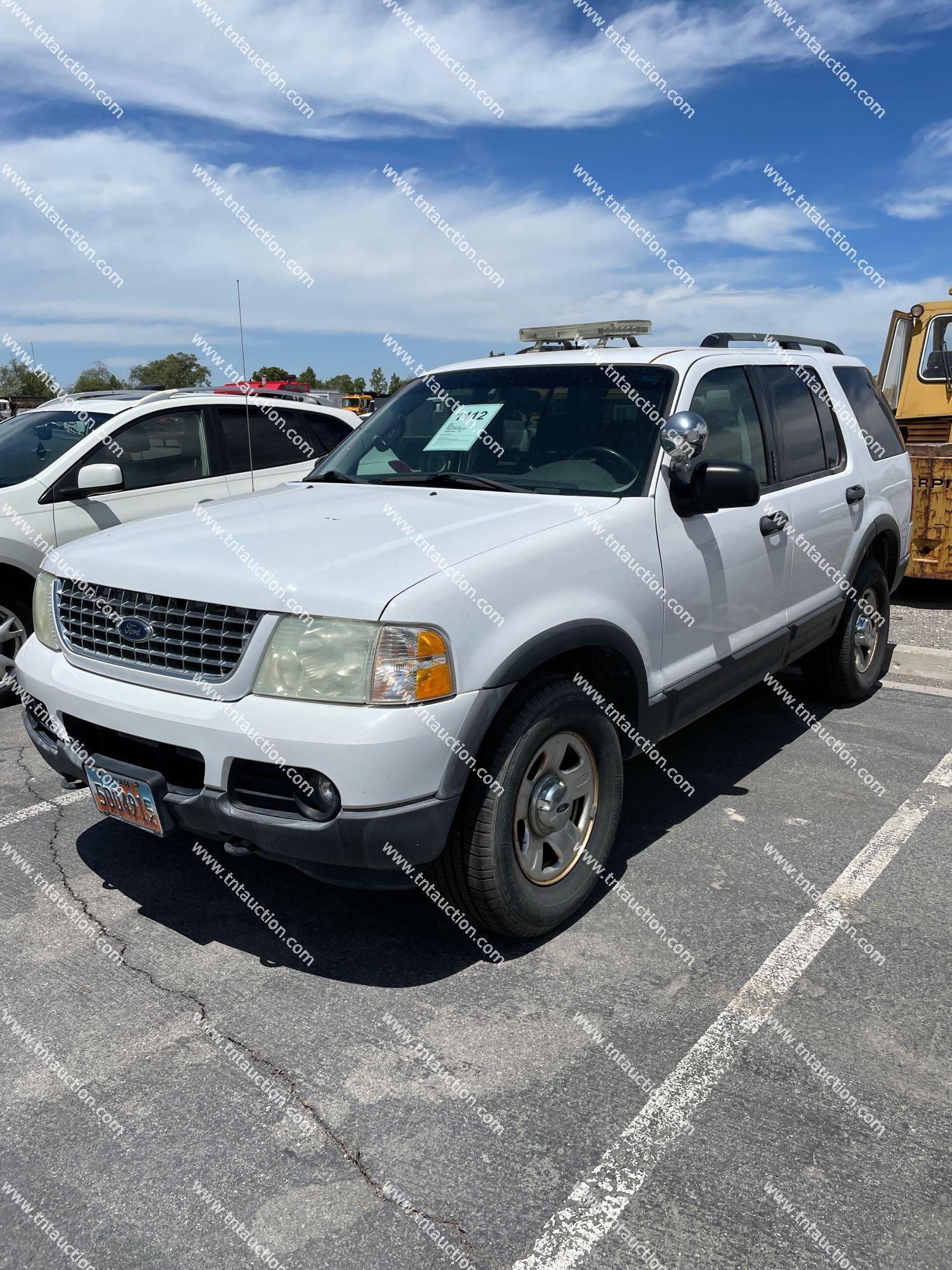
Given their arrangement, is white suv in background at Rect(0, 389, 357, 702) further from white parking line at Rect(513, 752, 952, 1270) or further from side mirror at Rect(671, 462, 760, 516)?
white parking line at Rect(513, 752, 952, 1270)

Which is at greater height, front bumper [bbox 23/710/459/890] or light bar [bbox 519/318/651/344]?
light bar [bbox 519/318/651/344]

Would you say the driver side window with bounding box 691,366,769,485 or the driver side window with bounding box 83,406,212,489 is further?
the driver side window with bounding box 83,406,212,489

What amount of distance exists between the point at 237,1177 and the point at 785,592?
3.31m

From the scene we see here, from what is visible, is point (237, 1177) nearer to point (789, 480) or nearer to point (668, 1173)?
point (668, 1173)

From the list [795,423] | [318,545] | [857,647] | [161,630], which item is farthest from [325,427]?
[161,630]

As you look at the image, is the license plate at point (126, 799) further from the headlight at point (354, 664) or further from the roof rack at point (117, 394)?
the roof rack at point (117, 394)

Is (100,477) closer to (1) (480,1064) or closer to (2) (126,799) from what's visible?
(2) (126,799)

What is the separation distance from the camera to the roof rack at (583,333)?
14.2 ft

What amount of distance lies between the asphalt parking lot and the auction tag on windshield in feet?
5.83

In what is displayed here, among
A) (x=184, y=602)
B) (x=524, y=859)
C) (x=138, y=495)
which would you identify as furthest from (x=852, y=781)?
(x=138, y=495)

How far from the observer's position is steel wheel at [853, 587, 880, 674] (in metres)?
5.59

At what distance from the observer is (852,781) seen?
473 cm

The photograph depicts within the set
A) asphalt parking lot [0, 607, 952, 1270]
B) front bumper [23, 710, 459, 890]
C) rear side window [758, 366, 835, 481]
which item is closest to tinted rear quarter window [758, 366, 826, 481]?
rear side window [758, 366, 835, 481]

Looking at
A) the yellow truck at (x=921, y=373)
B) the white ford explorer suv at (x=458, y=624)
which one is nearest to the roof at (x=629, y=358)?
the white ford explorer suv at (x=458, y=624)
